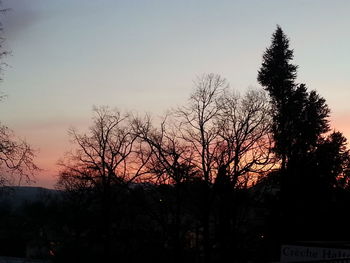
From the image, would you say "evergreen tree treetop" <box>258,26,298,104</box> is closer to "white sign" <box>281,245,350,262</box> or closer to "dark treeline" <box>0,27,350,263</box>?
"dark treeline" <box>0,27,350,263</box>

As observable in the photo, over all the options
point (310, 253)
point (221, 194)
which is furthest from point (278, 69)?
point (310, 253)

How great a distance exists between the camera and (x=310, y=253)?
58.2 feet

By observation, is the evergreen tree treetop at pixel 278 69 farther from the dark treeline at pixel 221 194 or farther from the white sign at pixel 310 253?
the white sign at pixel 310 253

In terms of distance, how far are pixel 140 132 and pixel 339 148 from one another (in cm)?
1975

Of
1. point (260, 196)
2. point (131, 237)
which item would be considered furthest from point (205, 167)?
point (131, 237)

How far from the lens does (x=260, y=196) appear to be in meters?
40.8

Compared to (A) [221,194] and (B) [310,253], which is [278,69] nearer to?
(A) [221,194]

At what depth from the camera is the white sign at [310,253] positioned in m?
16.3

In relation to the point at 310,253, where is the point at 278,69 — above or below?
above

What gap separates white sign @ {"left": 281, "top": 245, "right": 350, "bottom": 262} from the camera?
16330 millimetres

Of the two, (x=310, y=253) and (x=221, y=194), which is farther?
(x=221, y=194)

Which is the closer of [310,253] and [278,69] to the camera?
[310,253]

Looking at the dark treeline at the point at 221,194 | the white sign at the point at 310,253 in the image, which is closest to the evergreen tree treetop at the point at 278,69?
the dark treeline at the point at 221,194

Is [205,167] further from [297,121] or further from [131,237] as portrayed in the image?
[297,121]
